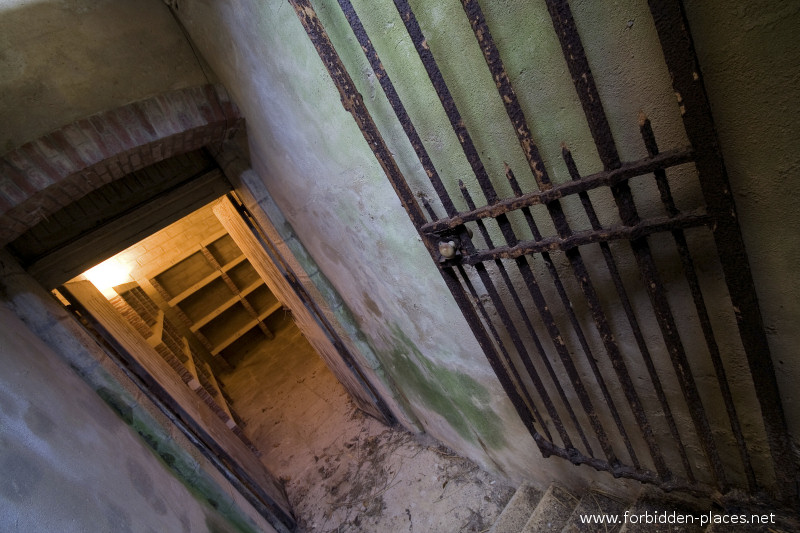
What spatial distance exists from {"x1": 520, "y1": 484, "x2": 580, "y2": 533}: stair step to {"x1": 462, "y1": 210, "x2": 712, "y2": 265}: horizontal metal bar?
175cm

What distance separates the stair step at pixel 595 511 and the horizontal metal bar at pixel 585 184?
1.77 m

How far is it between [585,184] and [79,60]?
2.94 m

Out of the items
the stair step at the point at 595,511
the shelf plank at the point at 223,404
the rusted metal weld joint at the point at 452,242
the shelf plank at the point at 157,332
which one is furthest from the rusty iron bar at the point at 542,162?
the shelf plank at the point at 157,332

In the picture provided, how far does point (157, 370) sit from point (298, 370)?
3.24 m

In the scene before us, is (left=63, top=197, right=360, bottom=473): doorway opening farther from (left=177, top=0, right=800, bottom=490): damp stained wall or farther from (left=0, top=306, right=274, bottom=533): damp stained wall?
(left=177, top=0, right=800, bottom=490): damp stained wall

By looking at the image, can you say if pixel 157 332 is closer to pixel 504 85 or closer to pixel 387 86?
pixel 387 86

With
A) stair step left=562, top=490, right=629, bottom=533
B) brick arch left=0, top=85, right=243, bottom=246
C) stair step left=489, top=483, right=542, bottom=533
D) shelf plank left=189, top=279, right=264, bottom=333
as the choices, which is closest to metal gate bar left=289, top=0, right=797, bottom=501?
stair step left=562, top=490, right=629, bottom=533

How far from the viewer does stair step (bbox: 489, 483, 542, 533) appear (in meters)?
2.56

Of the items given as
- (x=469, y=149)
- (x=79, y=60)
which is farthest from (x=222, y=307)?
(x=469, y=149)

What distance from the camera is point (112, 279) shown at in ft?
20.0

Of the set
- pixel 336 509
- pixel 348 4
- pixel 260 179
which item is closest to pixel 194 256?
pixel 260 179

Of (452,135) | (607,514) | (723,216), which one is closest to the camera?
(723,216)

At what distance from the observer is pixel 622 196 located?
1.11 m

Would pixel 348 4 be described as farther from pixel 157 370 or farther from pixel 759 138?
pixel 157 370
